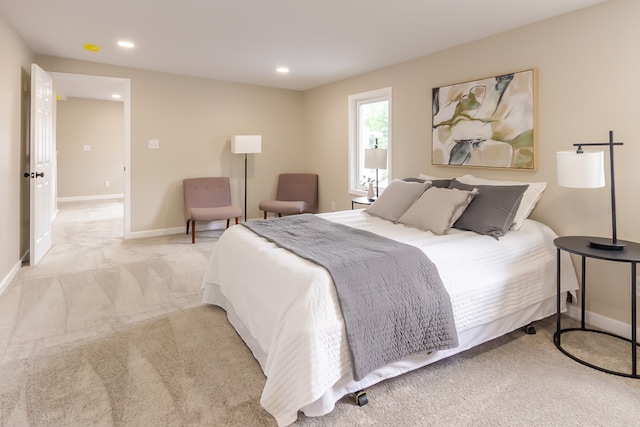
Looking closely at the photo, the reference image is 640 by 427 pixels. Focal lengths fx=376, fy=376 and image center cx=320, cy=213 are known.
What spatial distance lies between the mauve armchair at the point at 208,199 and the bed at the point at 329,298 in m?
2.20

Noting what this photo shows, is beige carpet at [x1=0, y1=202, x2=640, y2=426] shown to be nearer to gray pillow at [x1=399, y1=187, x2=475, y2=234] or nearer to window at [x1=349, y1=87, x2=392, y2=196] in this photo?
gray pillow at [x1=399, y1=187, x2=475, y2=234]

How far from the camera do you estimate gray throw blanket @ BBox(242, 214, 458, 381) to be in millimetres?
1729

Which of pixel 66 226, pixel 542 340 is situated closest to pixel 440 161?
pixel 542 340

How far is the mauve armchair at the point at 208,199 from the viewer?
4.98 meters

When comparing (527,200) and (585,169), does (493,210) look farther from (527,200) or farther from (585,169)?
(585,169)

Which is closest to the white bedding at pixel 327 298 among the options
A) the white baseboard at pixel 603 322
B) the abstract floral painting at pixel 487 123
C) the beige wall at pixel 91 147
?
the white baseboard at pixel 603 322

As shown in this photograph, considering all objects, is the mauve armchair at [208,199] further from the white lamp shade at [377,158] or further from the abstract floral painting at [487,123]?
the abstract floral painting at [487,123]

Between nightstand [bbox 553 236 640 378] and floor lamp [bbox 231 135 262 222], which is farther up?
floor lamp [bbox 231 135 262 222]

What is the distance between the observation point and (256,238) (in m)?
2.56

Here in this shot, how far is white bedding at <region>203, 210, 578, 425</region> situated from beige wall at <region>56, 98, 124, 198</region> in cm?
740

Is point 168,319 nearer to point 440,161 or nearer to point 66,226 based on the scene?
point 440,161

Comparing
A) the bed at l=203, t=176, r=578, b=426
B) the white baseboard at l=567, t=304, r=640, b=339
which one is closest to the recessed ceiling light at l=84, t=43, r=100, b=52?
the bed at l=203, t=176, r=578, b=426

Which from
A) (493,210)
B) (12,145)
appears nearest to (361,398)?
(493,210)

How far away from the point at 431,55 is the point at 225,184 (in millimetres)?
3309
